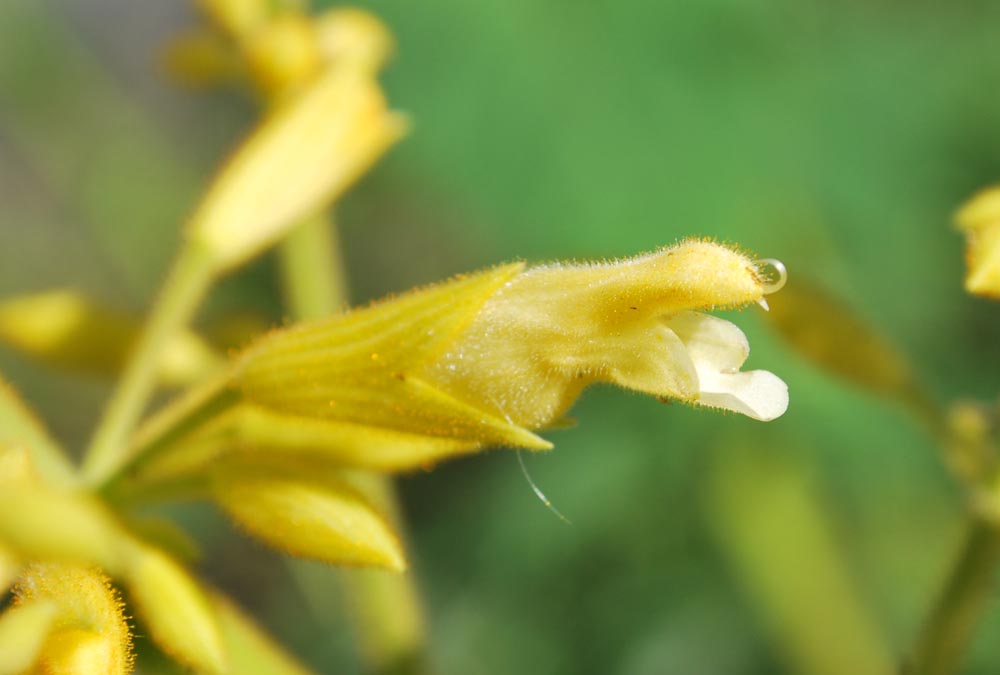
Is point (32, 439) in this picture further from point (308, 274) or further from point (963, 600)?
point (963, 600)

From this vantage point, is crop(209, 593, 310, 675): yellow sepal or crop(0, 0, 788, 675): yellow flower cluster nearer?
crop(0, 0, 788, 675): yellow flower cluster

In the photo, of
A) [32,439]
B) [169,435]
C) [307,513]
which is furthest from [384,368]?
[32,439]

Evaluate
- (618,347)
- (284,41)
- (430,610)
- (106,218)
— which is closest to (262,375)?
(618,347)

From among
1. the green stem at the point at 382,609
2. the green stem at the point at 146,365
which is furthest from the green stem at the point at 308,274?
the green stem at the point at 146,365

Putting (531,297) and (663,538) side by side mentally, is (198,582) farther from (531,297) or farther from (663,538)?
(663,538)

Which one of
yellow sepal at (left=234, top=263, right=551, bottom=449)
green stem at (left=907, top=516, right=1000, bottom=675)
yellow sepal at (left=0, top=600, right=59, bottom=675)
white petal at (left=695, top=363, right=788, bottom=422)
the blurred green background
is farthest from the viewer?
the blurred green background

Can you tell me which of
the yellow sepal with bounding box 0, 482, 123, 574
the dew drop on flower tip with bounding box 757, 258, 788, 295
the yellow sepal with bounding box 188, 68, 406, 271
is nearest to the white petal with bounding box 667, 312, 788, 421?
the dew drop on flower tip with bounding box 757, 258, 788, 295

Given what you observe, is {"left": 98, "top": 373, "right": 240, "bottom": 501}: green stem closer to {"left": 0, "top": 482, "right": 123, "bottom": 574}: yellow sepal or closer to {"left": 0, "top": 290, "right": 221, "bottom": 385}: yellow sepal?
{"left": 0, "top": 482, "right": 123, "bottom": 574}: yellow sepal
